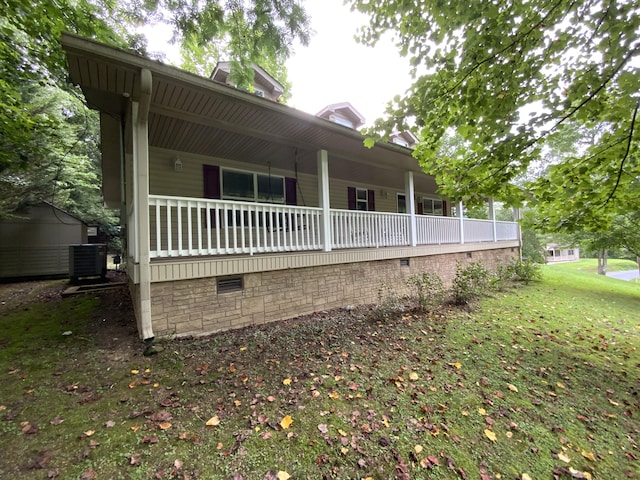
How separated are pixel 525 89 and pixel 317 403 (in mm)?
4479

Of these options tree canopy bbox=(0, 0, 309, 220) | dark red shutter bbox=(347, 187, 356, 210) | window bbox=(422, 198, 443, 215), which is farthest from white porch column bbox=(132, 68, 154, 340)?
window bbox=(422, 198, 443, 215)

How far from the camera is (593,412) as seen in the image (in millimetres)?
3068

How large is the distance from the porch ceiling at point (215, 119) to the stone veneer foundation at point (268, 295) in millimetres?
2813

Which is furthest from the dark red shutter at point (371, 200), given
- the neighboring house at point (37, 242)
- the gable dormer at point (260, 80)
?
the neighboring house at point (37, 242)

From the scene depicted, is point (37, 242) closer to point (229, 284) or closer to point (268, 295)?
point (229, 284)

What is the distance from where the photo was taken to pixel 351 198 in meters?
10.0

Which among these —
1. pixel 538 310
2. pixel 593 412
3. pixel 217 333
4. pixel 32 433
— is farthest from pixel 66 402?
pixel 538 310

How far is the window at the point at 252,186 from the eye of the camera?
7.32 metres

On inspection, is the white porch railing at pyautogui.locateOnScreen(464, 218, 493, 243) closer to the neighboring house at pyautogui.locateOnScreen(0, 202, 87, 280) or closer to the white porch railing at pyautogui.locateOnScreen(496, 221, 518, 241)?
the white porch railing at pyautogui.locateOnScreen(496, 221, 518, 241)

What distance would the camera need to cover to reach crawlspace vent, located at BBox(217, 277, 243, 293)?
471 cm

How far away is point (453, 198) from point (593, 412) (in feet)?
10.3

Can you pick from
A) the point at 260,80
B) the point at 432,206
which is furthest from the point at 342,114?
the point at 432,206

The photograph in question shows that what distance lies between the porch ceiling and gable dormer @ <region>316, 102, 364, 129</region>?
14.2 ft

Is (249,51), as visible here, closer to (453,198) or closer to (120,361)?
(453,198)
